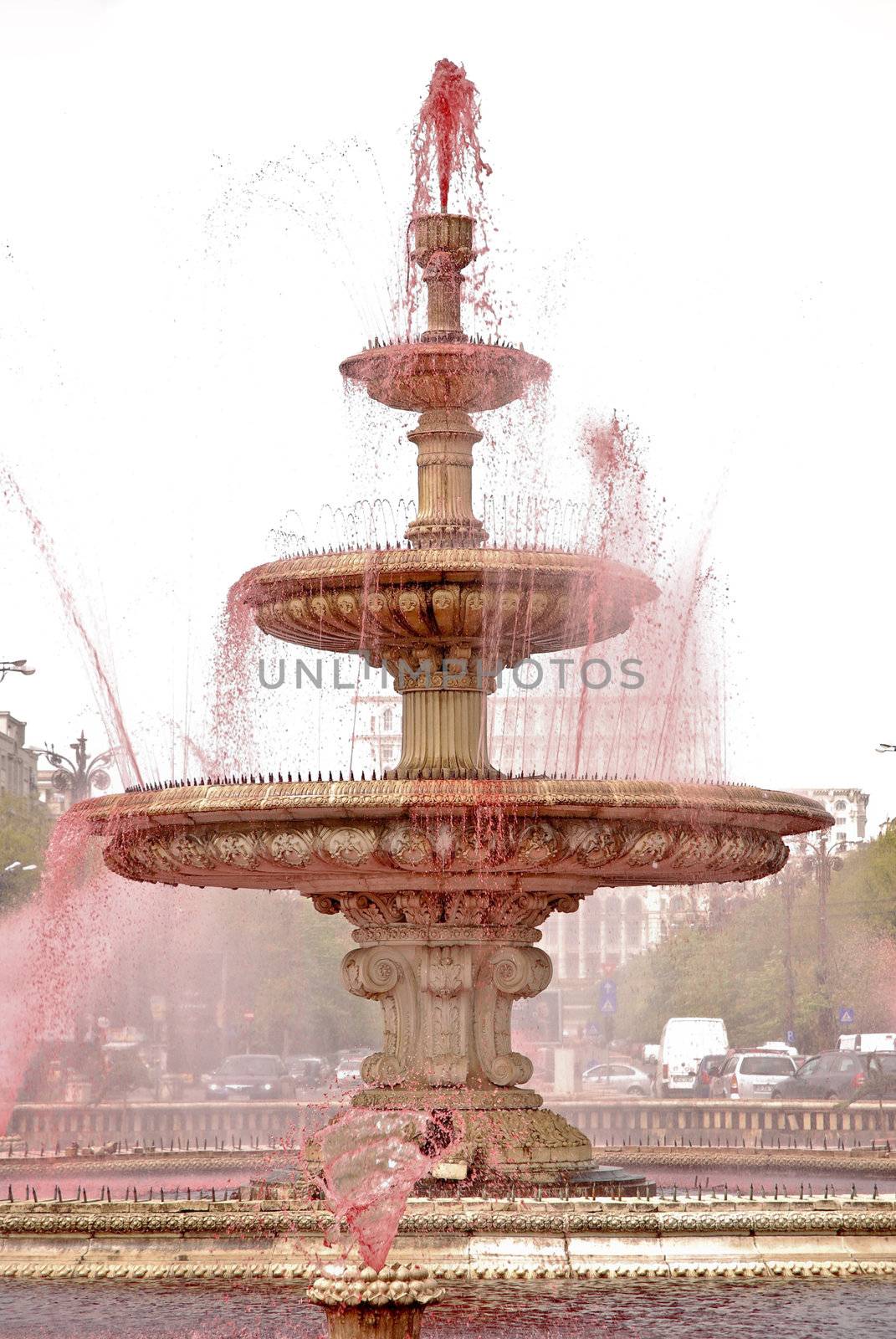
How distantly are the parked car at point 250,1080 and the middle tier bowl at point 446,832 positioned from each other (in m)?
29.3

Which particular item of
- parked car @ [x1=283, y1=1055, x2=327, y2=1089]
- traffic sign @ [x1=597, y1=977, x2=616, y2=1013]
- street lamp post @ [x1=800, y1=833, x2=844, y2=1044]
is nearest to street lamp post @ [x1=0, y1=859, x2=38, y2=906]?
parked car @ [x1=283, y1=1055, x2=327, y2=1089]

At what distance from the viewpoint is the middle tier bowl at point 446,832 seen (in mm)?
14781

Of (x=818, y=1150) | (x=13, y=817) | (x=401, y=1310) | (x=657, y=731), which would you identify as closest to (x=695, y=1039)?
(x=13, y=817)

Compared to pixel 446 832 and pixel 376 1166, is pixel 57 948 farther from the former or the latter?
pixel 376 1166

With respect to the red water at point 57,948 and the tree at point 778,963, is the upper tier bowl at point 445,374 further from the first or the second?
the tree at point 778,963

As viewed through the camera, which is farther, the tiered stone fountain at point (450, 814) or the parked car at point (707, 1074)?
the parked car at point (707, 1074)

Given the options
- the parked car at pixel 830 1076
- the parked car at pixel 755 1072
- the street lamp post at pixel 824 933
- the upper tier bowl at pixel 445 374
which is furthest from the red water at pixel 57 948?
the street lamp post at pixel 824 933

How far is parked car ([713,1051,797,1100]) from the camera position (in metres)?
43.7

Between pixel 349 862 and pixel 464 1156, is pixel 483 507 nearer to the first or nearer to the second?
pixel 349 862

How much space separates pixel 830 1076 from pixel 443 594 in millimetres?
Answer: 23576

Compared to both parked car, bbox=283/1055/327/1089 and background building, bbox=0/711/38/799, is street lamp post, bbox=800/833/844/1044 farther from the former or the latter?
background building, bbox=0/711/38/799

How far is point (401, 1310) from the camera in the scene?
8.55 meters

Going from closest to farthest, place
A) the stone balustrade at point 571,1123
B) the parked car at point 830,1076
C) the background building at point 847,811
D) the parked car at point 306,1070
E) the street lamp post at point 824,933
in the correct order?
the stone balustrade at point 571,1123, the parked car at point 830,1076, the parked car at point 306,1070, the street lamp post at point 824,933, the background building at point 847,811

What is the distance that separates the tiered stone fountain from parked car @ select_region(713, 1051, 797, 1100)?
2723 cm
